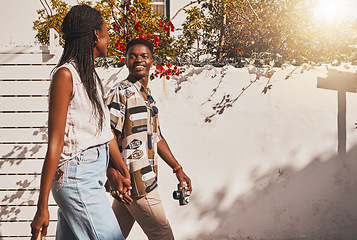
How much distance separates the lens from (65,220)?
2.03 meters

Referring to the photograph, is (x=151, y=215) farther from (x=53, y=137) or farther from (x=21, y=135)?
(x=21, y=135)

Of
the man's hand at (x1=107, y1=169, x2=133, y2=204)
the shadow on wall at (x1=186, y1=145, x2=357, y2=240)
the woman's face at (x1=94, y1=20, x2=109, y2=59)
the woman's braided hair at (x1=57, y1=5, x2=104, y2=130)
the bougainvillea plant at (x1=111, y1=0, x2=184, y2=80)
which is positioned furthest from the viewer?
the shadow on wall at (x1=186, y1=145, x2=357, y2=240)

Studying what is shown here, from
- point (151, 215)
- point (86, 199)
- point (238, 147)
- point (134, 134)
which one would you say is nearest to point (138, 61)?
point (134, 134)

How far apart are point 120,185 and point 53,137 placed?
757mm

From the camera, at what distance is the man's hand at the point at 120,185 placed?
2.37 metres

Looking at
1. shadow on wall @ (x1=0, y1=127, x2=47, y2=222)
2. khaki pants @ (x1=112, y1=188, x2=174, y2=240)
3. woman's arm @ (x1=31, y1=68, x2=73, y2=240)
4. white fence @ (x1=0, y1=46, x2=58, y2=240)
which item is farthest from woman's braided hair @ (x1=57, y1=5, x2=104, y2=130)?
shadow on wall @ (x1=0, y1=127, x2=47, y2=222)

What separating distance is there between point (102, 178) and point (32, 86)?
275 cm

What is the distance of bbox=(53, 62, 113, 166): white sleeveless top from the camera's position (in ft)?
6.01

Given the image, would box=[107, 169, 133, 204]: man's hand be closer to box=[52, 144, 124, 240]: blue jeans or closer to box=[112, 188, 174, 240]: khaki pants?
box=[112, 188, 174, 240]: khaki pants

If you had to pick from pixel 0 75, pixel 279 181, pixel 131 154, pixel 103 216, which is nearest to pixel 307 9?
pixel 279 181

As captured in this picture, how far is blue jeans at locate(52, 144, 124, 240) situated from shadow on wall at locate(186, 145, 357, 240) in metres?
2.67

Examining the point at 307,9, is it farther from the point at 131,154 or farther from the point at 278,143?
the point at 131,154

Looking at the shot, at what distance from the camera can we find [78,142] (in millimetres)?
1851

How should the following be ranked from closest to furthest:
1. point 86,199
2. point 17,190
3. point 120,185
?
point 86,199 → point 120,185 → point 17,190
